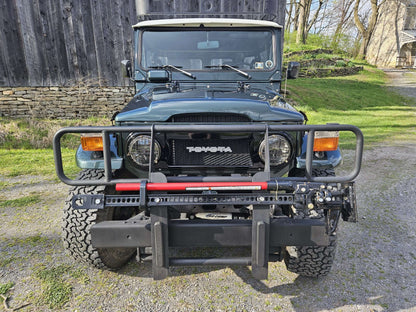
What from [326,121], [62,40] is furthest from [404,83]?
[62,40]

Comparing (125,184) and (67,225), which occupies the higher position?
(125,184)

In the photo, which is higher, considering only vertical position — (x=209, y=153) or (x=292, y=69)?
(x=292, y=69)

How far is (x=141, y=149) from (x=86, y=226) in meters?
0.77

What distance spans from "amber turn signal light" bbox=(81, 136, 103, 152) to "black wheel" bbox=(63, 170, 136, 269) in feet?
0.81

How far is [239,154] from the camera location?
87.8 inches

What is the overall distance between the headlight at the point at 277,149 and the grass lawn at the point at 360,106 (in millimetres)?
5695

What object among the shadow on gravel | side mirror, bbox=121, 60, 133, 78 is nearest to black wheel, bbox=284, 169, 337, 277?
the shadow on gravel

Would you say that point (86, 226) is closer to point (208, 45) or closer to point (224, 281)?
point (224, 281)

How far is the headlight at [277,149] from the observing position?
7.14 ft

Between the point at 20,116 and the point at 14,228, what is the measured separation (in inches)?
224

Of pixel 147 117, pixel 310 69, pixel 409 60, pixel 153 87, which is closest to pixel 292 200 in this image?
pixel 147 117

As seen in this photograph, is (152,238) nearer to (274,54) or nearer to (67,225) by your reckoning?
(67,225)

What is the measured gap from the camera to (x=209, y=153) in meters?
2.22

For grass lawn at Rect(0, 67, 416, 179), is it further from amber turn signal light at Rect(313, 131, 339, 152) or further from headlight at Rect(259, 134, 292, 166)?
amber turn signal light at Rect(313, 131, 339, 152)
